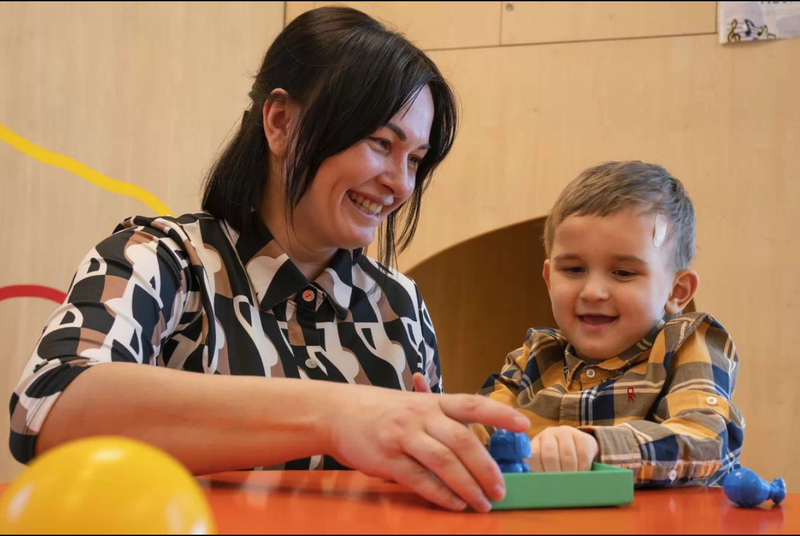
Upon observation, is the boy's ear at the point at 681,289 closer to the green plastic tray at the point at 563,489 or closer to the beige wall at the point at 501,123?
the green plastic tray at the point at 563,489

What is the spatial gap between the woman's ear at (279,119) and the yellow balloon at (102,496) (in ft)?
3.44

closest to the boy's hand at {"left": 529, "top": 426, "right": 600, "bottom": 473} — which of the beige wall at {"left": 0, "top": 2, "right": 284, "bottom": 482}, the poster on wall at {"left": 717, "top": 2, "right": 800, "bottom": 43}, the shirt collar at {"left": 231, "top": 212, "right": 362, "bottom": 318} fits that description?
the shirt collar at {"left": 231, "top": 212, "right": 362, "bottom": 318}

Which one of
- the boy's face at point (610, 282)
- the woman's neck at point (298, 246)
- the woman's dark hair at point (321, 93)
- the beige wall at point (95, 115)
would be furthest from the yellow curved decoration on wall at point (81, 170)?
the boy's face at point (610, 282)

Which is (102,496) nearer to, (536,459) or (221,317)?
(536,459)

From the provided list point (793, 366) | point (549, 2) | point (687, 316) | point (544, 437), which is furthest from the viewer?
point (549, 2)

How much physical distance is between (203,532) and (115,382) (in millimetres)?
423

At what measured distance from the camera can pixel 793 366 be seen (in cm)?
240

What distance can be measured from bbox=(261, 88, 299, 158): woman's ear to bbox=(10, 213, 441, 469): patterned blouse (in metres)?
0.15

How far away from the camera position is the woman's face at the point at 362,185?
144 cm

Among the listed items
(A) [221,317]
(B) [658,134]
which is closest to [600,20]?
(B) [658,134]

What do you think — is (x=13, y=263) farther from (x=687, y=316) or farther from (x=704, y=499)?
(x=704, y=499)

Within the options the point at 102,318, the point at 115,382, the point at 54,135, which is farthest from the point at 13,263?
the point at 115,382

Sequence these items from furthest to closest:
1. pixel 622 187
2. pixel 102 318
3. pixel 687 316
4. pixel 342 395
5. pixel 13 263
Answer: pixel 13 263, pixel 622 187, pixel 687 316, pixel 102 318, pixel 342 395

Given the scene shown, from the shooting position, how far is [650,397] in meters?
1.27
